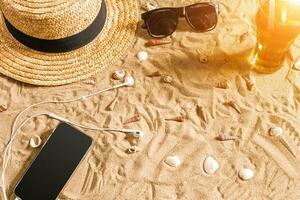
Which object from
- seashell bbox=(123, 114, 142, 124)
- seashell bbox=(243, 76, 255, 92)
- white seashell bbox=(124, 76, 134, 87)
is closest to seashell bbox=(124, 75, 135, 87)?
white seashell bbox=(124, 76, 134, 87)

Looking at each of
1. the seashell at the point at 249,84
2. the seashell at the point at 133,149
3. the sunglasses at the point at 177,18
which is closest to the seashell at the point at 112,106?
the seashell at the point at 133,149

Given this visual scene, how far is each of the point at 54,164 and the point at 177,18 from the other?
55 cm

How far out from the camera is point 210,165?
1001 millimetres

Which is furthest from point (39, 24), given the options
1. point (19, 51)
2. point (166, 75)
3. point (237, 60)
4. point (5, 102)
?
point (237, 60)

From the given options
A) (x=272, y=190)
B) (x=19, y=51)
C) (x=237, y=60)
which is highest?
(x=19, y=51)

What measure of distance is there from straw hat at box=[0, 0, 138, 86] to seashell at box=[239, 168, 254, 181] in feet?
1.54

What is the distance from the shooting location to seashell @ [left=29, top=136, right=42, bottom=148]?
1047 millimetres

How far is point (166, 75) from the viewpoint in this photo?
114 cm

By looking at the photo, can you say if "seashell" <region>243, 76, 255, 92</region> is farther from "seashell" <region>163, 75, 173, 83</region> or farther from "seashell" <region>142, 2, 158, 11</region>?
"seashell" <region>142, 2, 158, 11</region>

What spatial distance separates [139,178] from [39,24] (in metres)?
0.47

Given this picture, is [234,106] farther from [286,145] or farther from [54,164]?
[54,164]

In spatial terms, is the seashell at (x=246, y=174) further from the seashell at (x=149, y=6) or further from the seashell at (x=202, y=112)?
the seashell at (x=149, y=6)

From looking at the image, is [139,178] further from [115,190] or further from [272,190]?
[272,190]

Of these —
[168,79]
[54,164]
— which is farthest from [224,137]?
[54,164]
